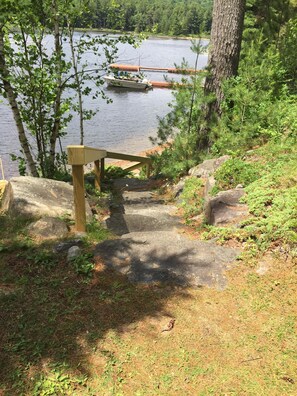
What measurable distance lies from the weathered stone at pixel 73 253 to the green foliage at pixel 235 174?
2.77 m

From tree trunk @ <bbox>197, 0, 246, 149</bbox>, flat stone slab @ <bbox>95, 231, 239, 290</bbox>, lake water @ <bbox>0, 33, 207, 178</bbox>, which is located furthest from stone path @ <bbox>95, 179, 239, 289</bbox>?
lake water @ <bbox>0, 33, 207, 178</bbox>

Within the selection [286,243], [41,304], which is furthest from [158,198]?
[41,304]

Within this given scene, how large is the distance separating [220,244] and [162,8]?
139m

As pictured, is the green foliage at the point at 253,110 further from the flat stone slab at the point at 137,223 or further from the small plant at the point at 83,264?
the small plant at the point at 83,264

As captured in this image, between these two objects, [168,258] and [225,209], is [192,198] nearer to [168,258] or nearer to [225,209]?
[225,209]

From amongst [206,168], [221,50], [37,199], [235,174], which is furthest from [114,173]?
[235,174]

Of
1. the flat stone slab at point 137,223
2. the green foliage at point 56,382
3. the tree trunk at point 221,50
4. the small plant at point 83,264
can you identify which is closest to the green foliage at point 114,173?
the tree trunk at point 221,50

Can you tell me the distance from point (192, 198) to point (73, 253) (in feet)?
10.9

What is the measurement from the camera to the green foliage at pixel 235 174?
17.7 feet

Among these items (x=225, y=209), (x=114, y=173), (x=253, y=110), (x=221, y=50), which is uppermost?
(x=221, y=50)

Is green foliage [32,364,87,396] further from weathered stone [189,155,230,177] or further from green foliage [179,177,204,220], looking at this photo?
weathered stone [189,155,230,177]

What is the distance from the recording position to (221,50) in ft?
25.8

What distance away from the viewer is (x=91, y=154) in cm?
555

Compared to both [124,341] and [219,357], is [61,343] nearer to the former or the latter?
[124,341]
